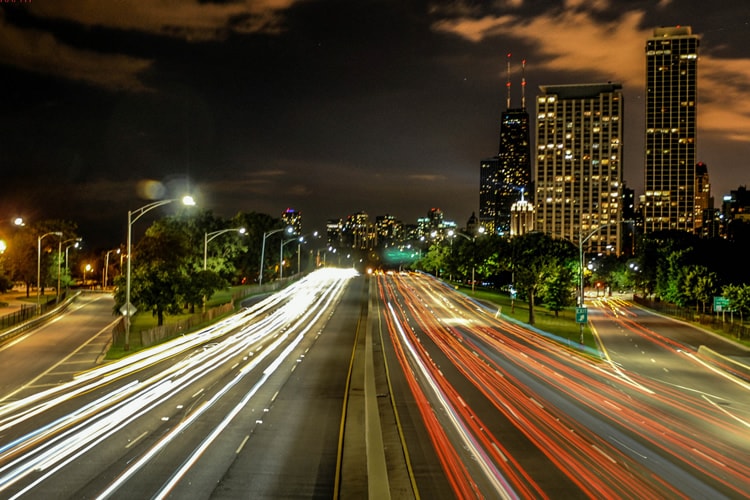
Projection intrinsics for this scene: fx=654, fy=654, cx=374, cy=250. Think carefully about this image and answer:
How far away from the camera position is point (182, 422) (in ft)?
59.3

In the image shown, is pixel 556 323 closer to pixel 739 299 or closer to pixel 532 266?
pixel 532 266

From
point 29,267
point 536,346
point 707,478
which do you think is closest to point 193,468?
point 707,478

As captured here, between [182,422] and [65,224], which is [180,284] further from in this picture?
[65,224]

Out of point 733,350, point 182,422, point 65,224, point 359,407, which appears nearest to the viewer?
point 182,422

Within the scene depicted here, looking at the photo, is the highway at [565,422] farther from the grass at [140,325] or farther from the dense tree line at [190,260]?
the dense tree line at [190,260]

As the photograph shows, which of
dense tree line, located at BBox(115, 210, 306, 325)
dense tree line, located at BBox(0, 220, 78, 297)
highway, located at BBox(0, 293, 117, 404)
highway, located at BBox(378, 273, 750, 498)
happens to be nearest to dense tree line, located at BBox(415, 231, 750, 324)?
highway, located at BBox(378, 273, 750, 498)

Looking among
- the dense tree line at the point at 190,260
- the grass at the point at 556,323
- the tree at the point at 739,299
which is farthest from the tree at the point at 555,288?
the dense tree line at the point at 190,260

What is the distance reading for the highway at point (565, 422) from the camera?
42.9 feet

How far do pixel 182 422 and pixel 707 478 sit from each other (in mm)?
13036

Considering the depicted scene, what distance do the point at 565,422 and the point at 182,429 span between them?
10.6m

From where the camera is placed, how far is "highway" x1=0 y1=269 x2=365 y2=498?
1284 cm

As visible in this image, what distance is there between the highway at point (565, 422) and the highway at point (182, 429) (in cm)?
262

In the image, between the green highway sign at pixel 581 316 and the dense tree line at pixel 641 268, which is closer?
the green highway sign at pixel 581 316

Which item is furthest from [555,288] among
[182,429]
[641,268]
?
[182,429]
